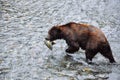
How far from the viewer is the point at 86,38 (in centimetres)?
938

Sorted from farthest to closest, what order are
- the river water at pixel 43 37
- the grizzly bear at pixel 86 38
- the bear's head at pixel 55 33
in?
the bear's head at pixel 55 33, the grizzly bear at pixel 86 38, the river water at pixel 43 37

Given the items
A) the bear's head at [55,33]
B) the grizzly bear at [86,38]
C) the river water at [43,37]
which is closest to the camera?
the river water at [43,37]

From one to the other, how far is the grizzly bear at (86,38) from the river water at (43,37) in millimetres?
358

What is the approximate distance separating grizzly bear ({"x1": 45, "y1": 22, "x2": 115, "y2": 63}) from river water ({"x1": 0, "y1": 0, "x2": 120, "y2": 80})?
0.36 m

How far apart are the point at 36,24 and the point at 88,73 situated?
4.84 metres

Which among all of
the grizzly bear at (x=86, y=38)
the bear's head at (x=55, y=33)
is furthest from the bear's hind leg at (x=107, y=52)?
the bear's head at (x=55, y=33)

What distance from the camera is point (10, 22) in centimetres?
1348

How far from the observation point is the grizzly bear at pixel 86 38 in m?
9.15

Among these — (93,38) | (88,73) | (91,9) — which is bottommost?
(88,73)

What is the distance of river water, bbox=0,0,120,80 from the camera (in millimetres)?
9000

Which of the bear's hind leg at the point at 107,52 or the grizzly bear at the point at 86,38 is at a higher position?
the grizzly bear at the point at 86,38

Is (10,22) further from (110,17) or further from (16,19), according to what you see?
(110,17)

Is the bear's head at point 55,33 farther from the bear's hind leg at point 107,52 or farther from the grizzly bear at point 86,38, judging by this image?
the bear's hind leg at point 107,52

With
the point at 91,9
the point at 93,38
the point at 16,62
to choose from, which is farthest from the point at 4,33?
the point at 91,9
